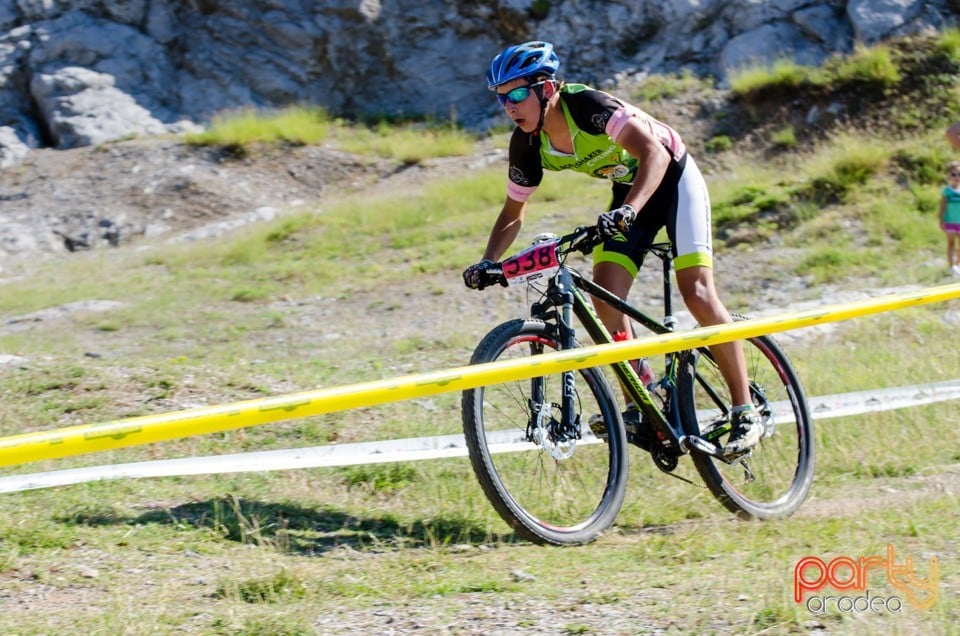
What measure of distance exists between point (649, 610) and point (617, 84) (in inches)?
650

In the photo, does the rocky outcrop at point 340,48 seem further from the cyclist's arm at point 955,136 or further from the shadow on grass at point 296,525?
the shadow on grass at point 296,525

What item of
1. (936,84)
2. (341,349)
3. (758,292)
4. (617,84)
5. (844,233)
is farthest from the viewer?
(617,84)

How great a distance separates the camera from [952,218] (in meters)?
10.9

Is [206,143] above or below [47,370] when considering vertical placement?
above

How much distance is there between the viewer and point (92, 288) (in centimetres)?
1236

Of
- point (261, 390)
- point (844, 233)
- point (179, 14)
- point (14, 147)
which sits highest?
point (179, 14)

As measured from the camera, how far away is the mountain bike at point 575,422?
422 cm

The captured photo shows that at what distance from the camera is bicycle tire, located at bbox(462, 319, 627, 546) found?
409 cm

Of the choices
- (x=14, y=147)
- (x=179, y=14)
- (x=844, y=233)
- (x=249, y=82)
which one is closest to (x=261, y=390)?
(x=844, y=233)

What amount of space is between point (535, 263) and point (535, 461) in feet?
2.76

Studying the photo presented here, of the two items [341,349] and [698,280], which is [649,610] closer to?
[698,280]

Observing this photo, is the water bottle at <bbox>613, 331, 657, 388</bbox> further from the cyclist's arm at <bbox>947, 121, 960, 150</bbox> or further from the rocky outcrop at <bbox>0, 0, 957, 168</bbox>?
the rocky outcrop at <bbox>0, 0, 957, 168</bbox>

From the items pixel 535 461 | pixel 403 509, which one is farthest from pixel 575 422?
pixel 403 509

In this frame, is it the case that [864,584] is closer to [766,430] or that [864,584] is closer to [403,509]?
[766,430]
